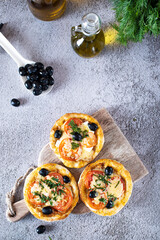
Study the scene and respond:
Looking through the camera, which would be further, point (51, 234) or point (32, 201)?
point (51, 234)

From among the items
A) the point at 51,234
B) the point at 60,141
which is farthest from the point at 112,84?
the point at 51,234

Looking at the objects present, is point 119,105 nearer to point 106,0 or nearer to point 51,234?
point 106,0

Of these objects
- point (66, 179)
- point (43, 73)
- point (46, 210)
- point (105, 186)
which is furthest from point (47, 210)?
point (43, 73)

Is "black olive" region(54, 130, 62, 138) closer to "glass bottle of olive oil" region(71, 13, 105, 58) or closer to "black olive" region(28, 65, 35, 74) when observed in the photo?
"black olive" region(28, 65, 35, 74)

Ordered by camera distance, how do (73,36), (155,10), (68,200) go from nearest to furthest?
(155,10)
(68,200)
(73,36)

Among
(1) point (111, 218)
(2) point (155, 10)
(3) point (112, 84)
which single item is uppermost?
(2) point (155, 10)

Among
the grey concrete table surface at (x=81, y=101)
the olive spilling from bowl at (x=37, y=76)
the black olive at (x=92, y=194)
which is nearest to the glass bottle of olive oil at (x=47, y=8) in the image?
the grey concrete table surface at (x=81, y=101)
